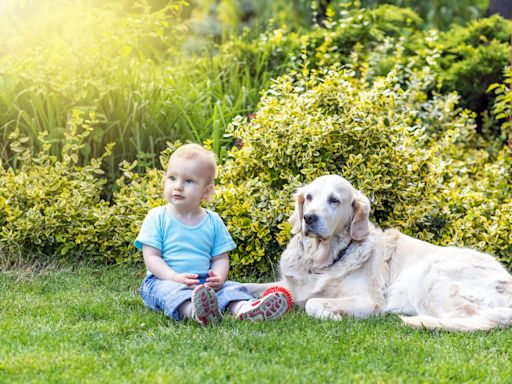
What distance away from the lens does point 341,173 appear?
18.5ft

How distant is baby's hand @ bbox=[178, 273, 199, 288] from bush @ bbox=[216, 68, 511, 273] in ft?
4.02

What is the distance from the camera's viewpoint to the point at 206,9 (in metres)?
13.5

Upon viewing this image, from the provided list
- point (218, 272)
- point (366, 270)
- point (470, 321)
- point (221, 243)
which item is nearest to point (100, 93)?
point (221, 243)

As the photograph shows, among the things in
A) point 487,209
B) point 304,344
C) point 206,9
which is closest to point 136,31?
point 487,209

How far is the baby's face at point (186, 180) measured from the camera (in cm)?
432

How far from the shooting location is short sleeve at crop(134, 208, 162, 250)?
434 cm

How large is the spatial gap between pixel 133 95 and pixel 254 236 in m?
2.25

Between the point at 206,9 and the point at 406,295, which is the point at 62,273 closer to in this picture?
the point at 406,295

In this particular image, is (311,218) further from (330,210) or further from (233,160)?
(233,160)

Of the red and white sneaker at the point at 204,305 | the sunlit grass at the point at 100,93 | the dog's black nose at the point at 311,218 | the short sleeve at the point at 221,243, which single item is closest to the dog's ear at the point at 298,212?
the dog's black nose at the point at 311,218

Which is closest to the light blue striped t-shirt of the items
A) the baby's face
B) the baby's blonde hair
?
the baby's face

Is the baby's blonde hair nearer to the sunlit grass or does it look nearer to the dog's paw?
the dog's paw

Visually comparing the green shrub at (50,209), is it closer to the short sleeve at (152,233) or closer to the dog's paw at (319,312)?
the short sleeve at (152,233)

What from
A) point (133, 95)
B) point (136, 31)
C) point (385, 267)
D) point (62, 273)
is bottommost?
point (62, 273)
